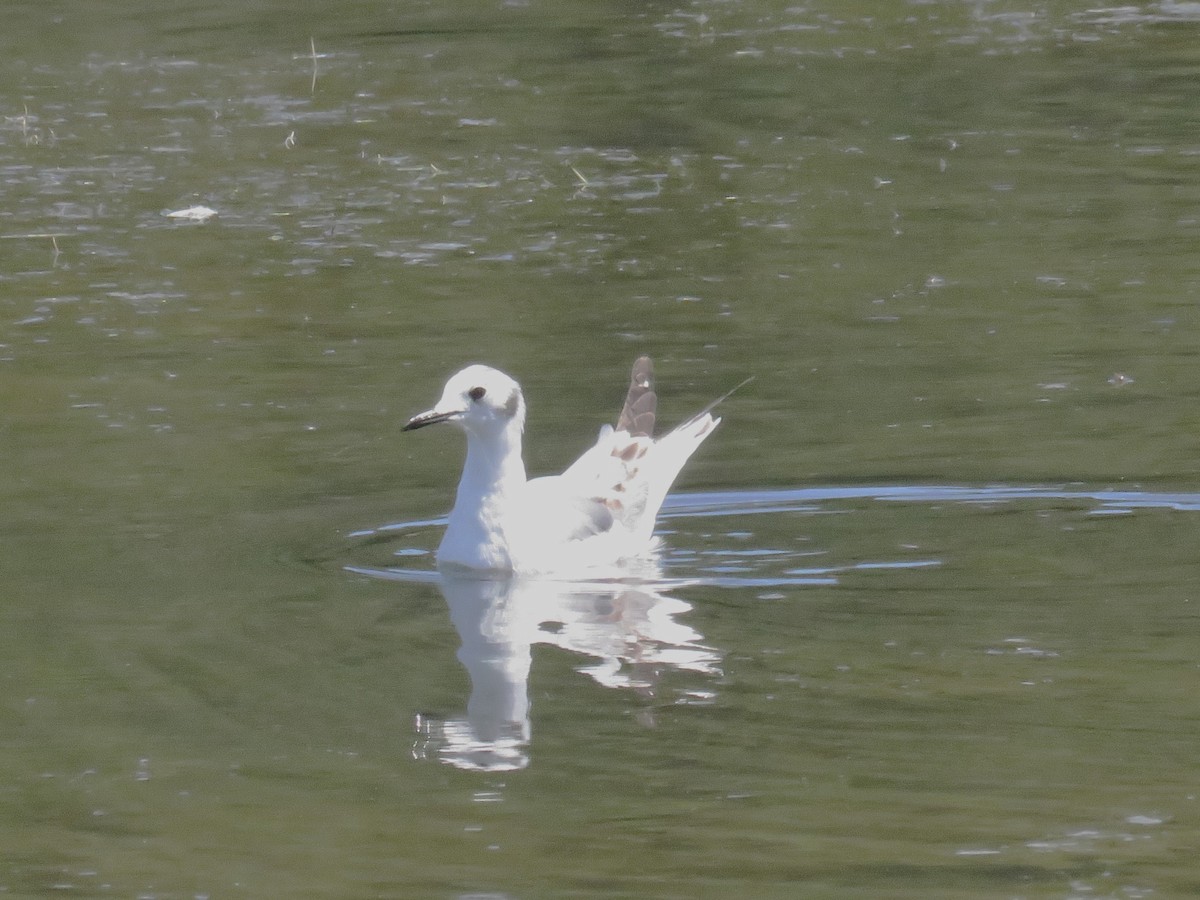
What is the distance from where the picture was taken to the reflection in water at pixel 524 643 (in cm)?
662

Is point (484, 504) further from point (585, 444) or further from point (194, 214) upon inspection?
point (194, 214)

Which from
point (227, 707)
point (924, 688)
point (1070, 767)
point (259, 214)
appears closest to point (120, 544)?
point (227, 707)

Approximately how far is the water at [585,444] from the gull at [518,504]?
251mm

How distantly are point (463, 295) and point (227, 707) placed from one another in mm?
5662

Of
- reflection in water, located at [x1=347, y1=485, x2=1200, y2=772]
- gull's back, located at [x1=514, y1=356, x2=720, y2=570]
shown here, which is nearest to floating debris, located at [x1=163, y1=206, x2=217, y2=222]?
gull's back, located at [x1=514, y1=356, x2=720, y2=570]

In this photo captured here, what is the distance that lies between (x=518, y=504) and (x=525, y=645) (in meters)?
1.32

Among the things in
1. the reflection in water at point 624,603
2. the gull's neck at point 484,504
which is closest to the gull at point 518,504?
the gull's neck at point 484,504

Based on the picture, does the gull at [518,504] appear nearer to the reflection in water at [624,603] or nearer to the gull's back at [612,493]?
the gull's back at [612,493]

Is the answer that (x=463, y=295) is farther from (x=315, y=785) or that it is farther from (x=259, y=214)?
(x=315, y=785)

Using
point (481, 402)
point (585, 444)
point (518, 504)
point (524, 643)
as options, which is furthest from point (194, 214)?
point (524, 643)

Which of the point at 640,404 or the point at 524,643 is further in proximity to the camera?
the point at 640,404

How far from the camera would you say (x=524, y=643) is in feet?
25.3

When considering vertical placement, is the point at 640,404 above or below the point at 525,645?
above

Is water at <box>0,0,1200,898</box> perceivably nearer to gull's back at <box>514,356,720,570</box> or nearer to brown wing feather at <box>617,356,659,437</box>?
gull's back at <box>514,356,720,570</box>
